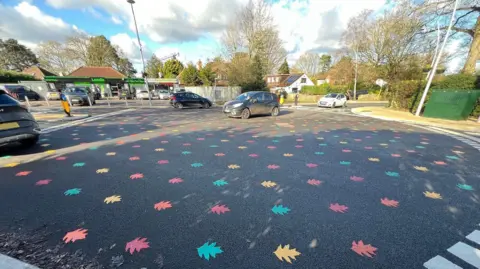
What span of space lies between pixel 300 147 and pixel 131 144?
511cm

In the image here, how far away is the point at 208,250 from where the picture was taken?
1.97 metres

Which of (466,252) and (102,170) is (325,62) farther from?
(102,170)

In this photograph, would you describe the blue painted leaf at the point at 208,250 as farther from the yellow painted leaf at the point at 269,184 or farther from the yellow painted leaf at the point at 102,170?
the yellow painted leaf at the point at 102,170

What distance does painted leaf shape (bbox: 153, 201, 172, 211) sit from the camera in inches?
105

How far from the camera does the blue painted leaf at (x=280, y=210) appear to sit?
2641mm

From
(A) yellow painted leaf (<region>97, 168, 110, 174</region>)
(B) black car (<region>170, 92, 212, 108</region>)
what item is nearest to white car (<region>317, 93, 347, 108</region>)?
(B) black car (<region>170, 92, 212, 108</region>)

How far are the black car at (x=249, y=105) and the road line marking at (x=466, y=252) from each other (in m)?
9.85

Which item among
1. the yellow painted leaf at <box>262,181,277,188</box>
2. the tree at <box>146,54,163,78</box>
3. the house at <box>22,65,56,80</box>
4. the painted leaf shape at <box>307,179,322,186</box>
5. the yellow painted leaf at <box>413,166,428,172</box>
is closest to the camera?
the yellow painted leaf at <box>262,181,277,188</box>

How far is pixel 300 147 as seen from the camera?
19.4ft

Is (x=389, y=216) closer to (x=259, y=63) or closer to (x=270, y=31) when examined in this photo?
(x=259, y=63)

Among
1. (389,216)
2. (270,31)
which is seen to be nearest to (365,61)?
(270,31)

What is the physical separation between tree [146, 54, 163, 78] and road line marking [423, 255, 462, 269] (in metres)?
63.9

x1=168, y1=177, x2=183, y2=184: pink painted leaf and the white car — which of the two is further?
the white car

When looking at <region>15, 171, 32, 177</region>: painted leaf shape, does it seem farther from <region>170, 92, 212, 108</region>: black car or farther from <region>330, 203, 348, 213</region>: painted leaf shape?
<region>170, 92, 212, 108</region>: black car
